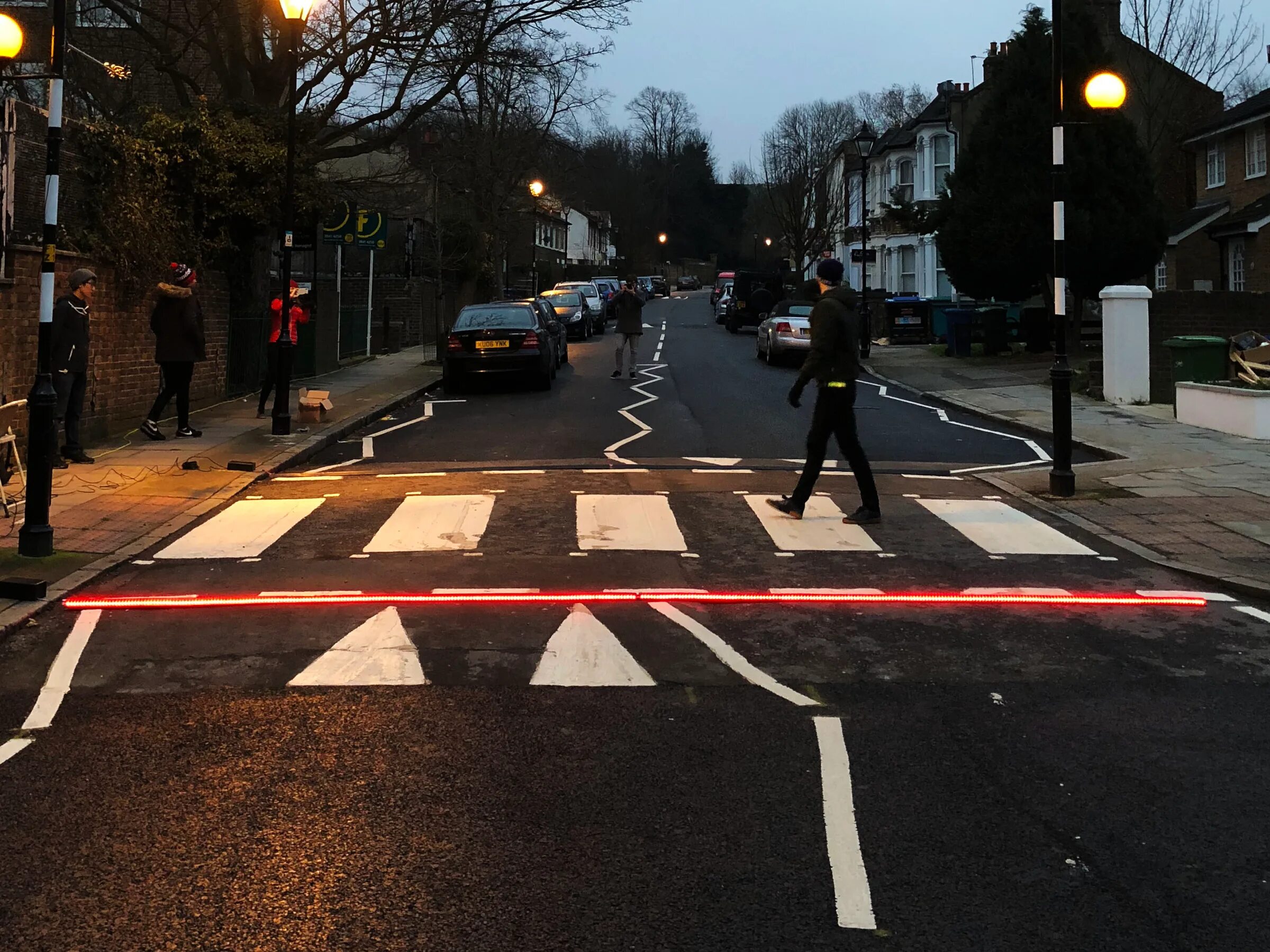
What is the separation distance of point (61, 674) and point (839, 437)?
6.09 metres

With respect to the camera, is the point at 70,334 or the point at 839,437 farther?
the point at 70,334

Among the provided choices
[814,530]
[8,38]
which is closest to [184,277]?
[8,38]

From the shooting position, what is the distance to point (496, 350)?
21.4 meters

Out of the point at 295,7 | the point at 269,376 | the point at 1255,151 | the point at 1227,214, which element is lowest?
the point at 269,376

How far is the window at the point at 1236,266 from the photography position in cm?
3300

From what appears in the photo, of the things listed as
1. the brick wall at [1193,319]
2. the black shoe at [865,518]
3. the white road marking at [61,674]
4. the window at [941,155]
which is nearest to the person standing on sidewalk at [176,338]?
the white road marking at [61,674]

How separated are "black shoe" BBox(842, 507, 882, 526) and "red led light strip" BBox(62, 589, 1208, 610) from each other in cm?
238

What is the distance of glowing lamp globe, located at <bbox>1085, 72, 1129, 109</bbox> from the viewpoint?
10922 mm

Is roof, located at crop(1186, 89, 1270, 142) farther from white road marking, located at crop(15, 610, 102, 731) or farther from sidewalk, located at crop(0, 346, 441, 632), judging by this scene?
white road marking, located at crop(15, 610, 102, 731)

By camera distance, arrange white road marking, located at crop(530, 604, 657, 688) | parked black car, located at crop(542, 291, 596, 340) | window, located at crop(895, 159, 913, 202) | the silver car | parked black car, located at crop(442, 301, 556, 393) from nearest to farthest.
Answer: white road marking, located at crop(530, 604, 657, 688), parked black car, located at crop(442, 301, 556, 393), the silver car, parked black car, located at crop(542, 291, 596, 340), window, located at crop(895, 159, 913, 202)

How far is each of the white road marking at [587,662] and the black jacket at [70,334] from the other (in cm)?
783

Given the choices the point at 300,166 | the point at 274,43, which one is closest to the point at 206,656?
the point at 300,166

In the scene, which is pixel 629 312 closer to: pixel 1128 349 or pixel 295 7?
pixel 1128 349

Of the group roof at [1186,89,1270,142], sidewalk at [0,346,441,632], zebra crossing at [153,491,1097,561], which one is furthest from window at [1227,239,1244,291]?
zebra crossing at [153,491,1097,561]
